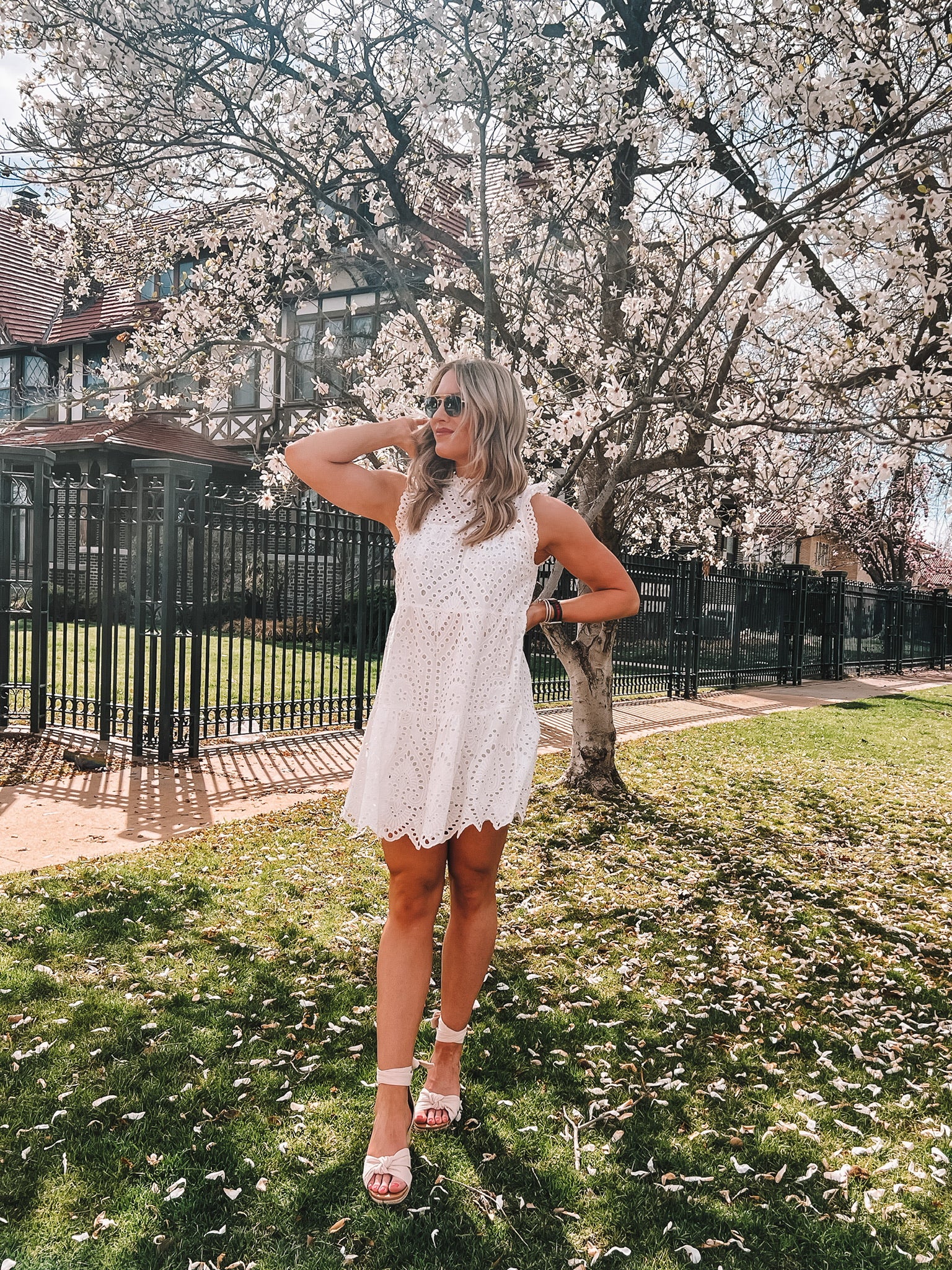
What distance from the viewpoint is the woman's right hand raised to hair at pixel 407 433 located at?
2621mm

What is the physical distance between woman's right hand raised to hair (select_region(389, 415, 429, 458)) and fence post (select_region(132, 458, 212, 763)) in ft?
16.5

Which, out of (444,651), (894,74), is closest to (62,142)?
(894,74)

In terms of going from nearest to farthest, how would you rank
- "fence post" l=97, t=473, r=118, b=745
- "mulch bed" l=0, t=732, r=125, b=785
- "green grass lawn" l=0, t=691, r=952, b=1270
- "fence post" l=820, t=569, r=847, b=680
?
1. "green grass lawn" l=0, t=691, r=952, b=1270
2. "mulch bed" l=0, t=732, r=125, b=785
3. "fence post" l=97, t=473, r=118, b=745
4. "fence post" l=820, t=569, r=847, b=680

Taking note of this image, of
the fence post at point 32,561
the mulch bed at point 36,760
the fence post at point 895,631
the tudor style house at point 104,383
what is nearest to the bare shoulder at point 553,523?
the mulch bed at point 36,760

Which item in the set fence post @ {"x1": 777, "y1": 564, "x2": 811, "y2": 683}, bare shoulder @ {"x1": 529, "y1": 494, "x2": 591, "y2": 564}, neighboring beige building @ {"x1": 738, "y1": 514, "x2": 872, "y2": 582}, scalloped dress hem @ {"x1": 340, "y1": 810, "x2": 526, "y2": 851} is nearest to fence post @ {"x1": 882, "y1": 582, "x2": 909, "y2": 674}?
neighboring beige building @ {"x1": 738, "y1": 514, "x2": 872, "y2": 582}

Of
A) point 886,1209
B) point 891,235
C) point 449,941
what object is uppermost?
point 891,235

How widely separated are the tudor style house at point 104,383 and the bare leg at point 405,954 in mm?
14396

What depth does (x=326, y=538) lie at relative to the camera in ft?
30.5

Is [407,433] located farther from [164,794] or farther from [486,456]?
[164,794]

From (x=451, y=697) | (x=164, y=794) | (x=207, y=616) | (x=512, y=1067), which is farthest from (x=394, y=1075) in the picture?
(x=207, y=616)

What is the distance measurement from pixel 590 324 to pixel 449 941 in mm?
5606

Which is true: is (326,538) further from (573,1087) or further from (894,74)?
(573,1087)

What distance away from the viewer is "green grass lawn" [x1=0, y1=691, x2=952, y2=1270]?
2260 mm

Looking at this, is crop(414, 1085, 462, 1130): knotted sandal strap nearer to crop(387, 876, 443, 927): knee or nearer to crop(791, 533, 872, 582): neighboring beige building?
crop(387, 876, 443, 927): knee
